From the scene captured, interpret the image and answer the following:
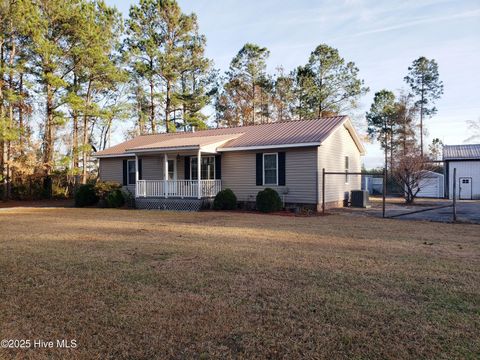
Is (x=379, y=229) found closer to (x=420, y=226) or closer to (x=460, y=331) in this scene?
(x=420, y=226)

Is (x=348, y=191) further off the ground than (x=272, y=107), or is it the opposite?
(x=272, y=107)

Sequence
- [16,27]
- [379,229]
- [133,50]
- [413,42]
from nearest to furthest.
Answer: [379,229] → [413,42] → [16,27] → [133,50]

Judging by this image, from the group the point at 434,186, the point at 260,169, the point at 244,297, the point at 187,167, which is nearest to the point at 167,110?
the point at 187,167

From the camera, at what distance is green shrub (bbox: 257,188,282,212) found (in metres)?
14.9

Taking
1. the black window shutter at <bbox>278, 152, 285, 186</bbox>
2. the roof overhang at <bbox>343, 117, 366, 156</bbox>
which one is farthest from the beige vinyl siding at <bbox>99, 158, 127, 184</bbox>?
the roof overhang at <bbox>343, 117, 366, 156</bbox>

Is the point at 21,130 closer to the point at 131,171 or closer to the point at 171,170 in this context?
the point at 131,171

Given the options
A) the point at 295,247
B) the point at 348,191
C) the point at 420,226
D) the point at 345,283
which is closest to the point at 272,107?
the point at 348,191

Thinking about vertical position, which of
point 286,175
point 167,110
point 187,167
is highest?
point 167,110

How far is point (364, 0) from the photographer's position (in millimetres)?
12578

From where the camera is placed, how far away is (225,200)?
16.0 m

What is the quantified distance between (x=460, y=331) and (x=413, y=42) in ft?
46.2

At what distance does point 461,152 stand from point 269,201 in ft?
62.9

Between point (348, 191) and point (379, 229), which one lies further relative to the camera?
point (348, 191)

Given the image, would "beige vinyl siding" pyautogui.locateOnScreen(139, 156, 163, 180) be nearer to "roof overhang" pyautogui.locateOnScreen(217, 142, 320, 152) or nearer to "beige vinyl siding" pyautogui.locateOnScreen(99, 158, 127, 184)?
"beige vinyl siding" pyautogui.locateOnScreen(99, 158, 127, 184)
